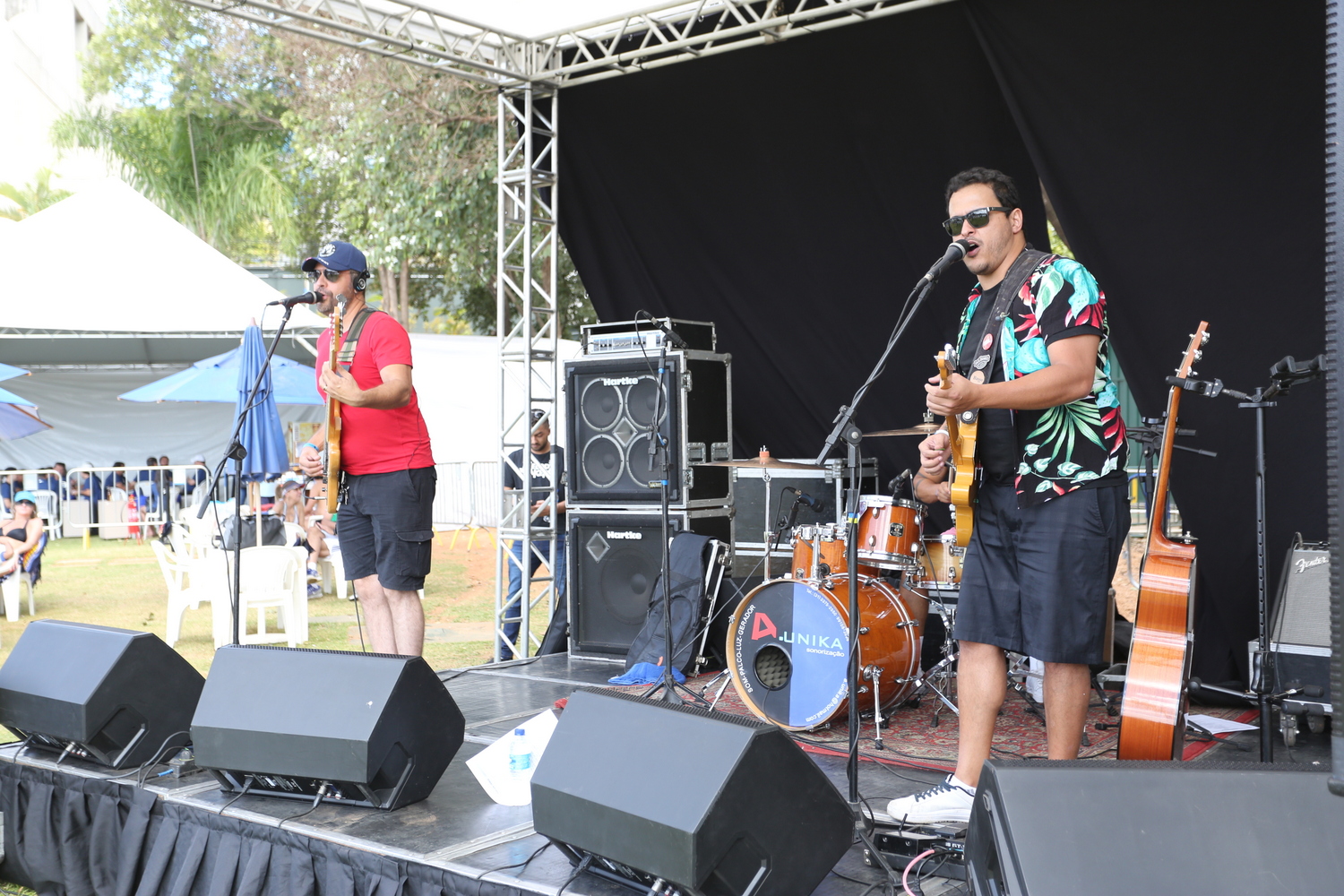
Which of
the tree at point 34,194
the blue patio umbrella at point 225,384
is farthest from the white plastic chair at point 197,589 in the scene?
the tree at point 34,194

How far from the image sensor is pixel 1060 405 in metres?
2.73

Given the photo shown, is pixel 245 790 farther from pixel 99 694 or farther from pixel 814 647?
pixel 814 647

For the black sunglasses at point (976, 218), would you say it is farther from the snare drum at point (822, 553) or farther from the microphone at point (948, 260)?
the snare drum at point (822, 553)

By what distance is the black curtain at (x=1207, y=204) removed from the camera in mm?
4461

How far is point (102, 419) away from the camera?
17781 mm

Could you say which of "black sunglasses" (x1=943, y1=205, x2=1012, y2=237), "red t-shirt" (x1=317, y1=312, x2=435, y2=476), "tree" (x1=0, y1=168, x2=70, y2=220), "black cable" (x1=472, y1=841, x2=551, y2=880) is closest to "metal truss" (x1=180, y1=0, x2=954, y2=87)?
"red t-shirt" (x1=317, y1=312, x2=435, y2=476)

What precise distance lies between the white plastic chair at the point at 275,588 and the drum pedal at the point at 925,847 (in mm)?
5800

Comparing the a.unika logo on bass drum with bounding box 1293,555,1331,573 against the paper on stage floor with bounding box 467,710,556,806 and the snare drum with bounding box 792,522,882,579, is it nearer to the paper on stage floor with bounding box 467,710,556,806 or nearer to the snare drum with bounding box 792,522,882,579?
the snare drum with bounding box 792,522,882,579

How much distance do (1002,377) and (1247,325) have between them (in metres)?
2.45

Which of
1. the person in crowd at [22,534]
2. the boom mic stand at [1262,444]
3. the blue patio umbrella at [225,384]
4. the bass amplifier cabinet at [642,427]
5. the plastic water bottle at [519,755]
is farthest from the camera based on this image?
the blue patio umbrella at [225,384]

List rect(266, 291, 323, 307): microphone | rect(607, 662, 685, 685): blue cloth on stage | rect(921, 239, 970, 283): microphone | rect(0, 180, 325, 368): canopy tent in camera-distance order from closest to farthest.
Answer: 1. rect(921, 239, 970, 283): microphone
2. rect(266, 291, 323, 307): microphone
3. rect(607, 662, 685, 685): blue cloth on stage
4. rect(0, 180, 325, 368): canopy tent

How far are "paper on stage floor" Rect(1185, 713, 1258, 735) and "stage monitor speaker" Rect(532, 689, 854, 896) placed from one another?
2.58 m

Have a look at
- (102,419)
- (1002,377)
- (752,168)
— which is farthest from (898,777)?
(102,419)

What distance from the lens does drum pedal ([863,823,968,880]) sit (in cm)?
246
